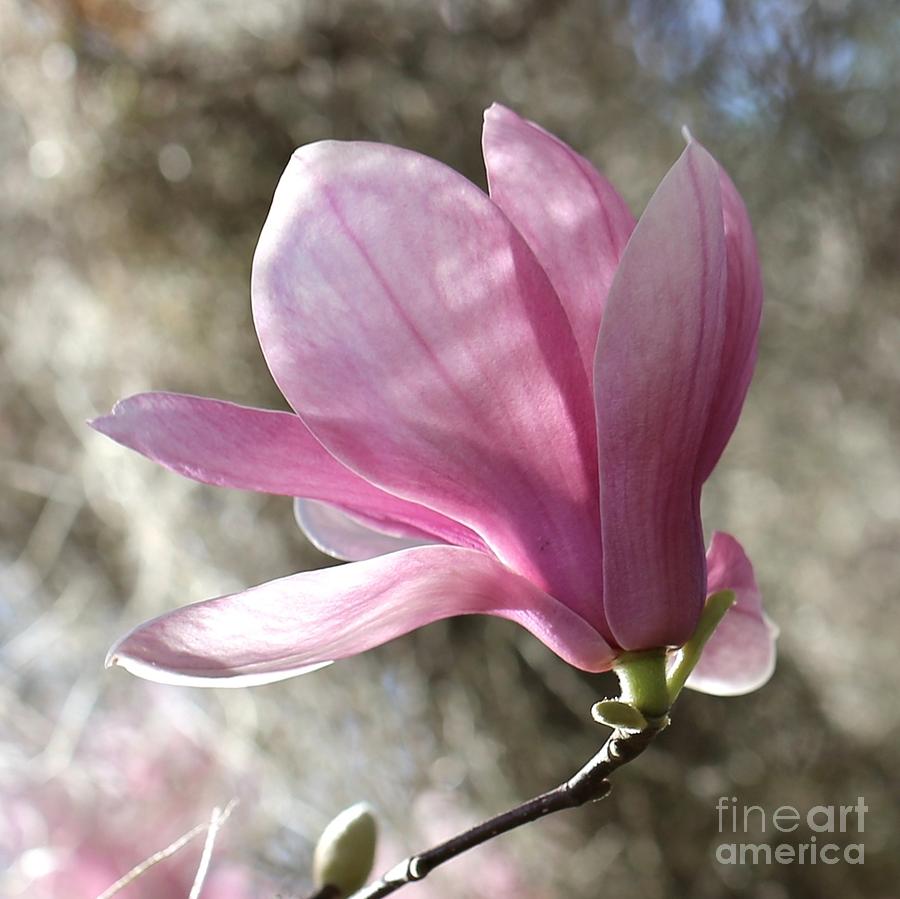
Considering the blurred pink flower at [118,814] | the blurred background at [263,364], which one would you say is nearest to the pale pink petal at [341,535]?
the blurred pink flower at [118,814]

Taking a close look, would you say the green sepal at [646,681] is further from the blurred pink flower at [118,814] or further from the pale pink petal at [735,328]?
the blurred pink flower at [118,814]

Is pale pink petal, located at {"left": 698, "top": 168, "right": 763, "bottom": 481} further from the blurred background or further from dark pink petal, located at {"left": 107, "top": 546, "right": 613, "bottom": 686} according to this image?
the blurred background

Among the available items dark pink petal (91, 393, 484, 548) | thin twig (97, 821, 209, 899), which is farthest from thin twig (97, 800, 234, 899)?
dark pink petal (91, 393, 484, 548)

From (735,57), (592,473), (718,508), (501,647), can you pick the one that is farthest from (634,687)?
(718,508)

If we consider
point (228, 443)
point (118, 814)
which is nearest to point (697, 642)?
point (228, 443)

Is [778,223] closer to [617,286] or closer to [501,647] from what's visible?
[501,647]

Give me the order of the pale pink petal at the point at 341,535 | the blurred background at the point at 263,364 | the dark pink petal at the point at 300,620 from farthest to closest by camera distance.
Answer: the blurred background at the point at 263,364 → the pale pink petal at the point at 341,535 → the dark pink petal at the point at 300,620

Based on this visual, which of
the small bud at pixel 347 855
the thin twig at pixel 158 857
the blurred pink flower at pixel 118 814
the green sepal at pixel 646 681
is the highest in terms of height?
the green sepal at pixel 646 681

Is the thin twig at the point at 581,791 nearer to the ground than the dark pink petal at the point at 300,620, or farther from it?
nearer to the ground

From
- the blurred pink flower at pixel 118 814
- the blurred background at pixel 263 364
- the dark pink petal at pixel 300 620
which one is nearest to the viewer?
the dark pink petal at pixel 300 620
